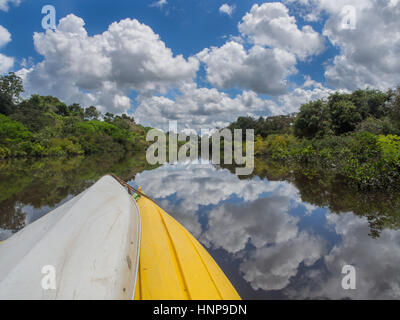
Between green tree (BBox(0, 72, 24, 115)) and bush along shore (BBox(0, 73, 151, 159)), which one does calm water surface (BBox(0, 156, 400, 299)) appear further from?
green tree (BBox(0, 72, 24, 115))

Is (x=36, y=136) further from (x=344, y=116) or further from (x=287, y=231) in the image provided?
(x=344, y=116)

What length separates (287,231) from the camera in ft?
11.3

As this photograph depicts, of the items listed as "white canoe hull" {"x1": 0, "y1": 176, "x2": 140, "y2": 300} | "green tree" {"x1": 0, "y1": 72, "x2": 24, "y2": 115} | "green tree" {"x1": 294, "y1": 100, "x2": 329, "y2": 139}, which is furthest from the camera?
"green tree" {"x1": 0, "y1": 72, "x2": 24, "y2": 115}

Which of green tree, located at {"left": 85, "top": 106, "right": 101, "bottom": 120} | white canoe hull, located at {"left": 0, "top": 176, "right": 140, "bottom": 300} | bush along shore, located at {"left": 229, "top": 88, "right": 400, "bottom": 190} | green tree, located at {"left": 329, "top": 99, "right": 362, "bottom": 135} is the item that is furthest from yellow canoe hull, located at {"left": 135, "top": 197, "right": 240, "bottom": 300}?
green tree, located at {"left": 85, "top": 106, "right": 101, "bottom": 120}

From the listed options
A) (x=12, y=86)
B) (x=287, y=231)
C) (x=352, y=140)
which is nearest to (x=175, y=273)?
(x=287, y=231)

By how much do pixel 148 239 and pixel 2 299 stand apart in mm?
1441

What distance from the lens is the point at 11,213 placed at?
4.20 metres

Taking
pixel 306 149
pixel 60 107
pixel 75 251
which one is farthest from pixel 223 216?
pixel 60 107

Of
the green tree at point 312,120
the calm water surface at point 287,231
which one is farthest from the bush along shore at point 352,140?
the calm water surface at point 287,231

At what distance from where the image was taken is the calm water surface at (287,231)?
212cm

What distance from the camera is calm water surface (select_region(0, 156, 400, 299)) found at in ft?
6.97

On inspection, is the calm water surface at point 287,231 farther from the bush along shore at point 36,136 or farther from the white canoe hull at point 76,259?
the bush along shore at point 36,136

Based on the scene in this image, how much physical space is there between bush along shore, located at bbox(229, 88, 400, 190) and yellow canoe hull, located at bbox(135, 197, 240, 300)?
18.9 feet
